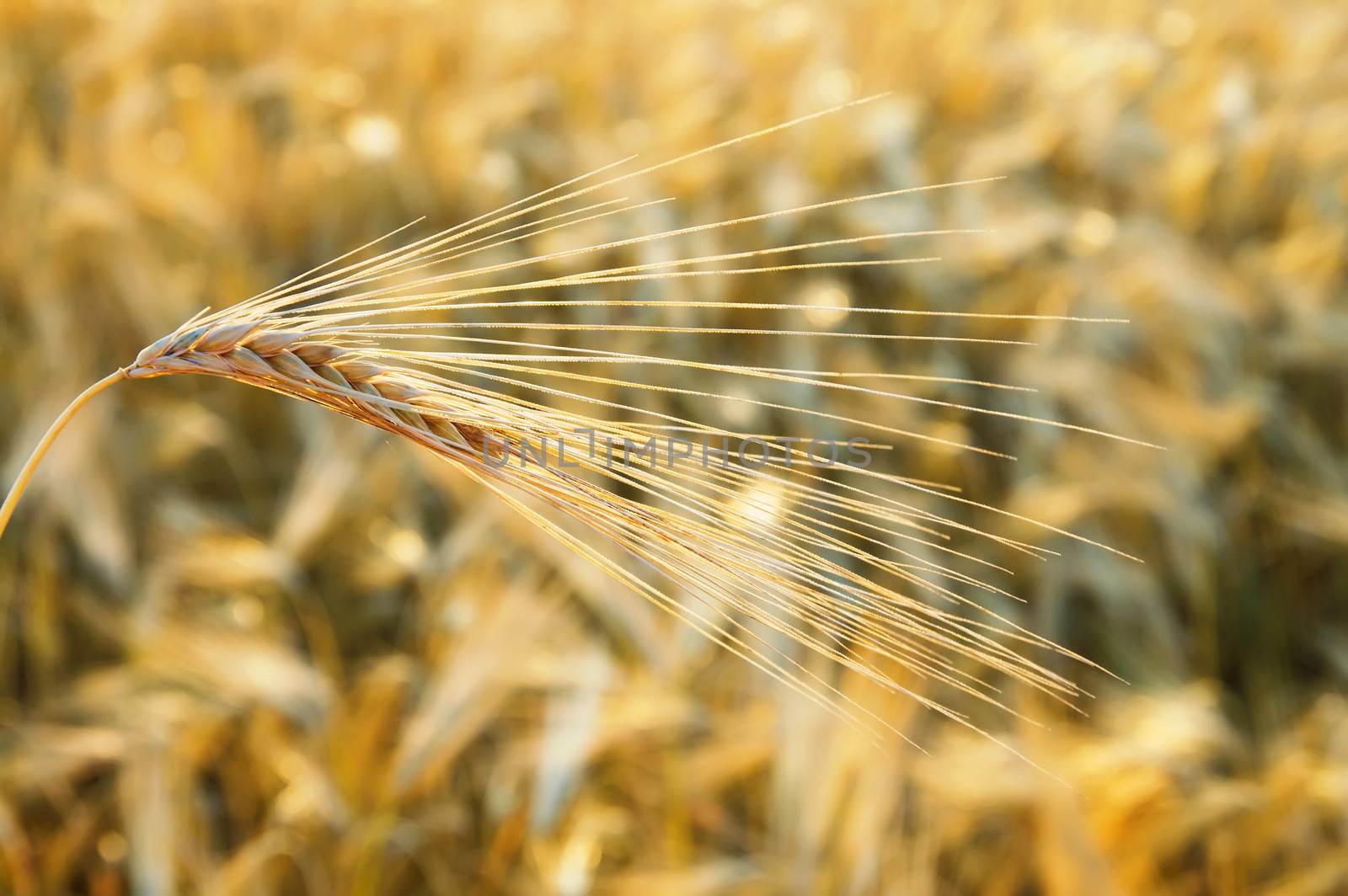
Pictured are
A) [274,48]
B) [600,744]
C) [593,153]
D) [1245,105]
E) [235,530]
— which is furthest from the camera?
[1245,105]

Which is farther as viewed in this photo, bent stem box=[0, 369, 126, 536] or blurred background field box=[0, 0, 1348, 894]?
blurred background field box=[0, 0, 1348, 894]

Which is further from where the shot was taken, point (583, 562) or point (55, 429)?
point (583, 562)

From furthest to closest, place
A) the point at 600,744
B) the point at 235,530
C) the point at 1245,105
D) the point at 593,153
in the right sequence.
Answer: the point at 1245,105, the point at 593,153, the point at 235,530, the point at 600,744

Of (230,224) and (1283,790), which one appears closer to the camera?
(1283,790)

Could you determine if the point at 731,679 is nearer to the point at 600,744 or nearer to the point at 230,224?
the point at 600,744

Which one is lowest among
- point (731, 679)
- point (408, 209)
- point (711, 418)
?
point (731, 679)

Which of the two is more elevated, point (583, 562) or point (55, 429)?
point (55, 429)

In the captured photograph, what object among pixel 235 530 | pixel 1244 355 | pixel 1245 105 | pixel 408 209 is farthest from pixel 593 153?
pixel 1245 105

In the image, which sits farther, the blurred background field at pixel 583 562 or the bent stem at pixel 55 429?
the blurred background field at pixel 583 562
